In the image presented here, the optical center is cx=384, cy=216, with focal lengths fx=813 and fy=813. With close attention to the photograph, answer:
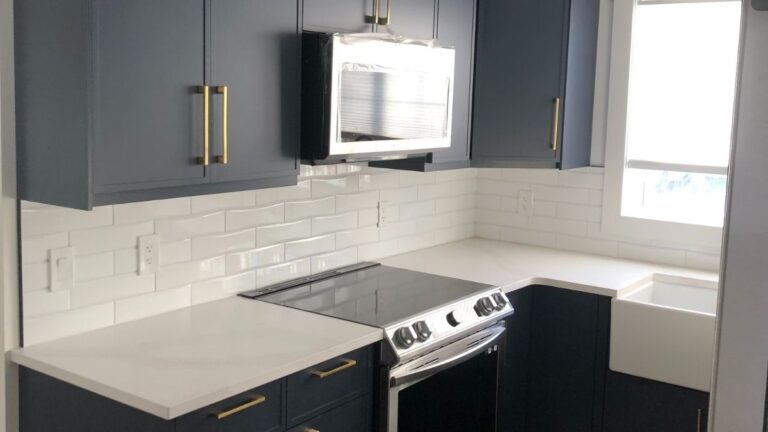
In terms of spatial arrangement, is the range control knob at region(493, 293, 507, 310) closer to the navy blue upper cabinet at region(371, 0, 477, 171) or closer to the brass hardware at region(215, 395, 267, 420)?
the navy blue upper cabinet at region(371, 0, 477, 171)

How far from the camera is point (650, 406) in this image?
122 inches

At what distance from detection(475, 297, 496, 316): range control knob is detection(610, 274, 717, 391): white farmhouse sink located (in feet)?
1.78

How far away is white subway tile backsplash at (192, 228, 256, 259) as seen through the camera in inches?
105

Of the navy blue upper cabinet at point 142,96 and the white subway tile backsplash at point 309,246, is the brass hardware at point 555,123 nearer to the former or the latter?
the white subway tile backsplash at point 309,246

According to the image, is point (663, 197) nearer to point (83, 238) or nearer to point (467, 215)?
point (467, 215)

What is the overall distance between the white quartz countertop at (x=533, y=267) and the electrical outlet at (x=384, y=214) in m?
0.16

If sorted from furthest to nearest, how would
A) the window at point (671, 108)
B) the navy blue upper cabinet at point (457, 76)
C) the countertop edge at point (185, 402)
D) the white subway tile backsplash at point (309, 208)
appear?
the window at point (671, 108), the navy blue upper cabinet at point (457, 76), the white subway tile backsplash at point (309, 208), the countertop edge at point (185, 402)

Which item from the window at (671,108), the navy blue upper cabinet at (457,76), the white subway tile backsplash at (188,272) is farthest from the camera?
the window at (671,108)

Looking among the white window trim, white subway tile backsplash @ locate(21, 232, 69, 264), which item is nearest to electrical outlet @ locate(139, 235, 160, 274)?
white subway tile backsplash @ locate(21, 232, 69, 264)

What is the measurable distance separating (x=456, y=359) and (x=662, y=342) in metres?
0.85

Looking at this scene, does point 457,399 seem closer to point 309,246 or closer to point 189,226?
point 309,246

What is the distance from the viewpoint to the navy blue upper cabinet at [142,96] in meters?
1.97

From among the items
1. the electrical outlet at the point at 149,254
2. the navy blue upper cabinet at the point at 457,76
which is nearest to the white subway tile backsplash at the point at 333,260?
the navy blue upper cabinet at the point at 457,76

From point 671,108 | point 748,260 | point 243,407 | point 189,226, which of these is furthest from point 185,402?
point 671,108
